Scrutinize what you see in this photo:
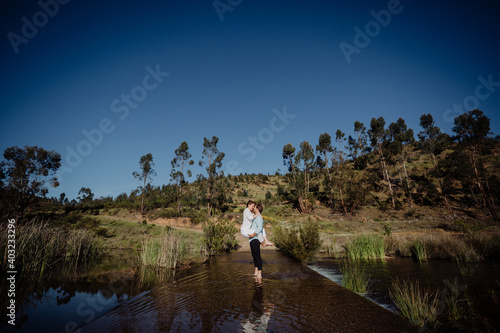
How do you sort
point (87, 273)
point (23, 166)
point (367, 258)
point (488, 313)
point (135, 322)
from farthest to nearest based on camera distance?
1. point (23, 166)
2. point (367, 258)
3. point (87, 273)
4. point (488, 313)
5. point (135, 322)

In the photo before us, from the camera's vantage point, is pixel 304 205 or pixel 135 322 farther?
pixel 304 205

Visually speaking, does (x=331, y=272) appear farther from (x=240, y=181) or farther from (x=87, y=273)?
(x=240, y=181)

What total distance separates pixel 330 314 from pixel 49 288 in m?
8.82

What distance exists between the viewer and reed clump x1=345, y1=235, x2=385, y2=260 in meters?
9.92

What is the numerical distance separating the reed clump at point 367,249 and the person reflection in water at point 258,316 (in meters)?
7.19

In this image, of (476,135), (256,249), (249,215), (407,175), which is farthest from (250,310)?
(407,175)

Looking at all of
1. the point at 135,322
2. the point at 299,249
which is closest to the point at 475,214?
the point at 299,249

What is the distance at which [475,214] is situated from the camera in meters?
26.0

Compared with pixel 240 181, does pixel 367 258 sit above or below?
below

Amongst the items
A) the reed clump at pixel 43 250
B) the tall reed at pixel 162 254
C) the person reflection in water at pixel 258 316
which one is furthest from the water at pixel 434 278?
the reed clump at pixel 43 250

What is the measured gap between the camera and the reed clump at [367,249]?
32.5 feet

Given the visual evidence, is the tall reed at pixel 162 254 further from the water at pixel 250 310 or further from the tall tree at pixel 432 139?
the tall tree at pixel 432 139

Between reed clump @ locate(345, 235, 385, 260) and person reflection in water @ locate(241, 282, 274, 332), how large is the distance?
7.19m

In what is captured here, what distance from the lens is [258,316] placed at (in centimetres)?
371
